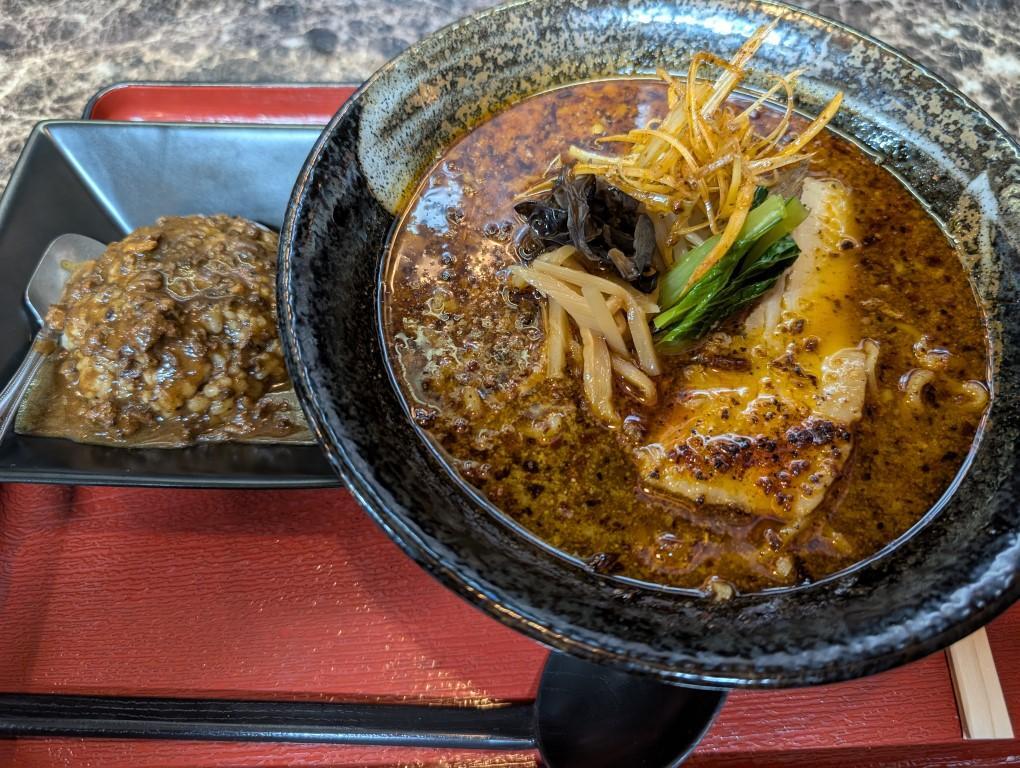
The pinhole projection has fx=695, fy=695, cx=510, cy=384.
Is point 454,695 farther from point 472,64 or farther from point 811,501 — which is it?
point 472,64

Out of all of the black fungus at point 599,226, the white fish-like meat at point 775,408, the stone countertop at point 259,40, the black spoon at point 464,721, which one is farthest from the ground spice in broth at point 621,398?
the stone countertop at point 259,40

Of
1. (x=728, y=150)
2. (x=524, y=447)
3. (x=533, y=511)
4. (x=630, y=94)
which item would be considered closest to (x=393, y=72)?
(x=630, y=94)

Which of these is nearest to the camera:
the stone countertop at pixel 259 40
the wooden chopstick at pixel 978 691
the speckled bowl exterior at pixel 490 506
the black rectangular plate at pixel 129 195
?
the speckled bowl exterior at pixel 490 506

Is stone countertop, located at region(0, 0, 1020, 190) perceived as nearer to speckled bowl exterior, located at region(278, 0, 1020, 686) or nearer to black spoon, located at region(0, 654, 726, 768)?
speckled bowl exterior, located at region(278, 0, 1020, 686)

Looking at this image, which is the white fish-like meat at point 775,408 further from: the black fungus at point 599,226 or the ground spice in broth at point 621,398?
the black fungus at point 599,226

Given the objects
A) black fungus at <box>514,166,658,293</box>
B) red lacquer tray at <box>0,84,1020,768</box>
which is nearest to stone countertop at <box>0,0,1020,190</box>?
black fungus at <box>514,166,658,293</box>

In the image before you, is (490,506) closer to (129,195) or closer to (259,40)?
(129,195)
